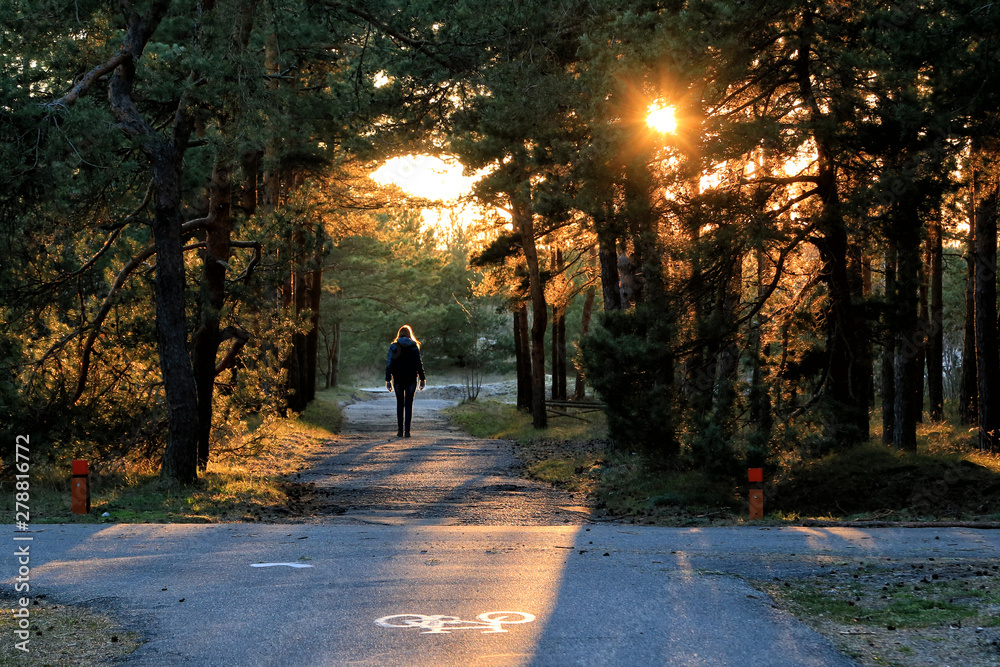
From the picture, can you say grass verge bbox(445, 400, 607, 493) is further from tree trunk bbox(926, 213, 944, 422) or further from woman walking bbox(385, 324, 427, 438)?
tree trunk bbox(926, 213, 944, 422)

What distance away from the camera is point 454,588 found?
6.81 metres

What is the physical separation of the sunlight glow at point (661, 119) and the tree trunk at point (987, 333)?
887cm

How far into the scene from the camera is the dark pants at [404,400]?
70.9ft

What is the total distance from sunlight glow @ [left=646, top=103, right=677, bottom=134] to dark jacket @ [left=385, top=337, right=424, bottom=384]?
8711 mm

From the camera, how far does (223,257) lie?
50.5ft

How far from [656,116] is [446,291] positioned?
251 feet

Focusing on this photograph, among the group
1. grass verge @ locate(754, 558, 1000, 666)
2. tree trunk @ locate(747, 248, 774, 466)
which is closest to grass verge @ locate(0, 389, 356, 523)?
tree trunk @ locate(747, 248, 774, 466)

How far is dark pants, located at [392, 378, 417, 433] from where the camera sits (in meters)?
21.6

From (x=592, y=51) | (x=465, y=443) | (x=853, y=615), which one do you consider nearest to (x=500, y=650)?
(x=853, y=615)

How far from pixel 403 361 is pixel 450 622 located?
15.0 m

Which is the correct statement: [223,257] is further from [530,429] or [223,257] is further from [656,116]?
[530,429]

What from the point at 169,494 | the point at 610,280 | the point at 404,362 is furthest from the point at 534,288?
the point at 169,494

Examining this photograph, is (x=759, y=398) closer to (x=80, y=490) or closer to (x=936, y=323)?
(x=80, y=490)

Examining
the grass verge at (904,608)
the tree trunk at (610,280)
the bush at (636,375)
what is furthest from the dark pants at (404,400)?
the grass verge at (904,608)
